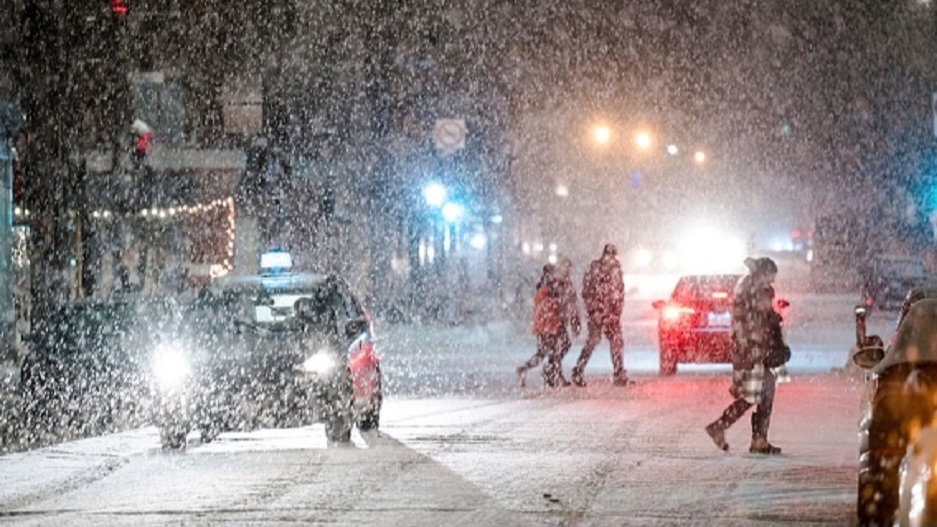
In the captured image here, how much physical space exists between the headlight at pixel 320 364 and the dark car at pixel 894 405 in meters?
6.72

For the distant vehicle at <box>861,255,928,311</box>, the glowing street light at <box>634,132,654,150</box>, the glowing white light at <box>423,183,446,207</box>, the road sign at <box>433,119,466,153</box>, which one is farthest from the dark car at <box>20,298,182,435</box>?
the distant vehicle at <box>861,255,928,311</box>

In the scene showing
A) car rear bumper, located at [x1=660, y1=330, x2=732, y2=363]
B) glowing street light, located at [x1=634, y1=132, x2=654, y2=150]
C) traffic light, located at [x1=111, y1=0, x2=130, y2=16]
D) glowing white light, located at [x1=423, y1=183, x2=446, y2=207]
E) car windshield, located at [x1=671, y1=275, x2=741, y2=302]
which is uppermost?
glowing street light, located at [x1=634, y1=132, x2=654, y2=150]

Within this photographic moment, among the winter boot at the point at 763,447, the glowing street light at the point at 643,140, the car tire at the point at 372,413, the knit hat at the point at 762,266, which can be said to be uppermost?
the glowing street light at the point at 643,140

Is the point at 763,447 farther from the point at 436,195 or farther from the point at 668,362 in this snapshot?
the point at 436,195

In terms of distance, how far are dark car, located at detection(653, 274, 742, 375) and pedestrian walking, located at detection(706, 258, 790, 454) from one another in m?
9.22

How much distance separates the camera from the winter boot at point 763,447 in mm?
13992

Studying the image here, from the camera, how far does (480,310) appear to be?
42.8 m

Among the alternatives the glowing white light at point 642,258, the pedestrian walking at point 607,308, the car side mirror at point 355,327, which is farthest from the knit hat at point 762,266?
the glowing white light at point 642,258

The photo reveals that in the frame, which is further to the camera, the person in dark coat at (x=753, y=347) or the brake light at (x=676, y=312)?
the brake light at (x=676, y=312)

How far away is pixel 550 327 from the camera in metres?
23.0

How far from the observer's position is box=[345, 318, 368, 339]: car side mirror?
15711mm

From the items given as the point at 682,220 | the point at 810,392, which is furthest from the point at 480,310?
the point at 682,220

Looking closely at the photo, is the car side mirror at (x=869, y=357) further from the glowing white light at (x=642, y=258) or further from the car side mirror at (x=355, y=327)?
the glowing white light at (x=642, y=258)

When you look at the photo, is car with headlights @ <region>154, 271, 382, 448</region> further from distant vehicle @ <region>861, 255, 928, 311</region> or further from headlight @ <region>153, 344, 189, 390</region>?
distant vehicle @ <region>861, 255, 928, 311</region>
